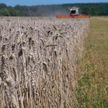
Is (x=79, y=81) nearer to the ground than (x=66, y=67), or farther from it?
nearer to the ground

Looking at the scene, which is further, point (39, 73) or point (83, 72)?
point (83, 72)

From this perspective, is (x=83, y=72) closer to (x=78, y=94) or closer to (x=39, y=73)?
(x=78, y=94)

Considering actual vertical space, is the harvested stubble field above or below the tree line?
below

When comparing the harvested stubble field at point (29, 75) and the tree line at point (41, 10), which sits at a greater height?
the tree line at point (41, 10)

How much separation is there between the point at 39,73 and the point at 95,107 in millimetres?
1595

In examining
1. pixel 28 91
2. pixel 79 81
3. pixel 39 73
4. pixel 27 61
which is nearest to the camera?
pixel 27 61

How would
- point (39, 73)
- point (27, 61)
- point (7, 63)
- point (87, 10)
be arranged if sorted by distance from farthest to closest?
point (87, 10) → point (39, 73) → point (27, 61) → point (7, 63)

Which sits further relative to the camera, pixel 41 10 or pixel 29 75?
pixel 41 10

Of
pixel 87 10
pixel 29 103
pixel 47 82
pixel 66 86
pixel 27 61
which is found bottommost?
pixel 66 86

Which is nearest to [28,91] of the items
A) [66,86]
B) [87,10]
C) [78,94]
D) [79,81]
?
[66,86]

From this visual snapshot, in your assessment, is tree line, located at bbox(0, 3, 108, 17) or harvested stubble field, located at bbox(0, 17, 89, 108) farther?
tree line, located at bbox(0, 3, 108, 17)

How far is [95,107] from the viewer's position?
293cm

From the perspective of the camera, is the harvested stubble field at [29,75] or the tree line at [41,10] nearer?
the harvested stubble field at [29,75]

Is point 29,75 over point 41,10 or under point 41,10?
under
